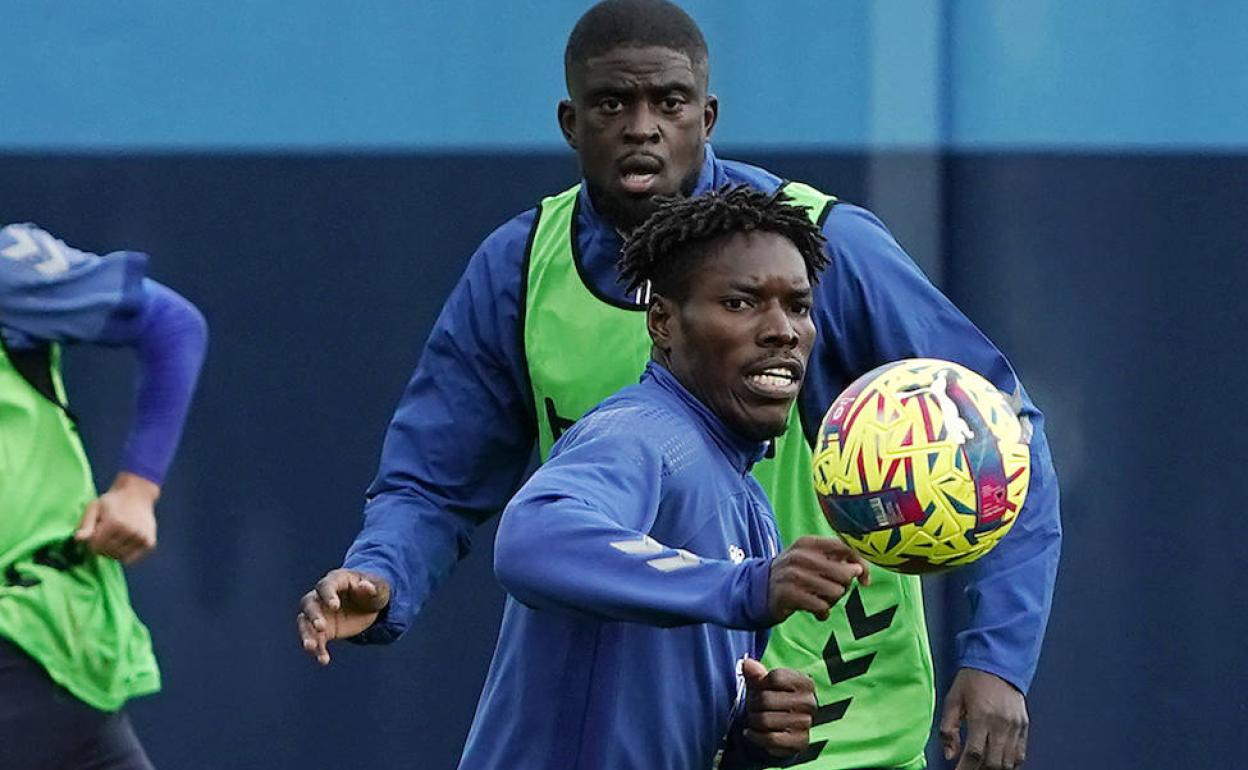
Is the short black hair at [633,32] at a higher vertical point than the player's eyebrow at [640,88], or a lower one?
higher

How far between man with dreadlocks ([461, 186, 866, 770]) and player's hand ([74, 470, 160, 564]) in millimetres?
863

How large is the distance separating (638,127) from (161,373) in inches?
35.4

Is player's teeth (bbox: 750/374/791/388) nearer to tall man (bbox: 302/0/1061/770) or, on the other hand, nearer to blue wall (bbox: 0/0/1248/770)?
tall man (bbox: 302/0/1061/770)

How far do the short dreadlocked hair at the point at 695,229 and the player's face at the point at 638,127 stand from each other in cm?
44

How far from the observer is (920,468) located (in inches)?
130

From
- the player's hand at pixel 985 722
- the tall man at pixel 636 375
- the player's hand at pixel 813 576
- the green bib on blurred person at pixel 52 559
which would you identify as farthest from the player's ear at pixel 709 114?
the player's hand at pixel 813 576

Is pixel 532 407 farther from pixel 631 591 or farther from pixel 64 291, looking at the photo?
pixel 631 591

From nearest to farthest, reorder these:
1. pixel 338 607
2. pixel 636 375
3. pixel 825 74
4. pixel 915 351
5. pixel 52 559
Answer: pixel 338 607 → pixel 915 351 → pixel 636 375 → pixel 52 559 → pixel 825 74

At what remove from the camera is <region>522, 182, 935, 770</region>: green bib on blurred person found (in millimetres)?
4152

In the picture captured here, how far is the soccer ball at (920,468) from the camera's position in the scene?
3.32 m

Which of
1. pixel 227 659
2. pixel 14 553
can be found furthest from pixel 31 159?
pixel 14 553

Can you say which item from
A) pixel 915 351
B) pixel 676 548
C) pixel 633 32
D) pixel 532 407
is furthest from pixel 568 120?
pixel 676 548

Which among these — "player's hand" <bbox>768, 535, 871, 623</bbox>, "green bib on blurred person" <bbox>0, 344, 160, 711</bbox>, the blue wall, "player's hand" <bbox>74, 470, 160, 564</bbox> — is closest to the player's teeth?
"player's hand" <bbox>768, 535, 871, 623</bbox>

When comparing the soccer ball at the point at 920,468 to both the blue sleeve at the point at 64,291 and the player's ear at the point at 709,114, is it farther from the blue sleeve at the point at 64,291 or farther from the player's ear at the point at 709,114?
the blue sleeve at the point at 64,291
